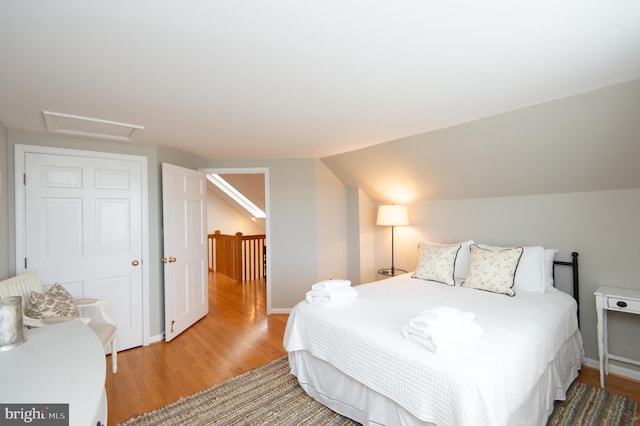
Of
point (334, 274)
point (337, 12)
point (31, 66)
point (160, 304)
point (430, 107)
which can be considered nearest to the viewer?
point (337, 12)

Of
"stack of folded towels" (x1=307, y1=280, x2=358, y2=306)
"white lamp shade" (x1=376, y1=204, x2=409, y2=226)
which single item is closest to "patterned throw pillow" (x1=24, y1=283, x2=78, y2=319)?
"stack of folded towels" (x1=307, y1=280, x2=358, y2=306)

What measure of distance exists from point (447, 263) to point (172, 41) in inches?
113

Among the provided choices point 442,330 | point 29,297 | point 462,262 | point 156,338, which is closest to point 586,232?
point 462,262

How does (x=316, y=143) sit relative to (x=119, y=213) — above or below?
above

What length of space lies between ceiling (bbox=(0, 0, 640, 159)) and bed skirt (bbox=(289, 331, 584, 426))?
1.77m

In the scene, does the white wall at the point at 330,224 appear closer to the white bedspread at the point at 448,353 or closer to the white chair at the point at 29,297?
the white bedspread at the point at 448,353

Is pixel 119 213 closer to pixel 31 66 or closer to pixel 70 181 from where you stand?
pixel 70 181

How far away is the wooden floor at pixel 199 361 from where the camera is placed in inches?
93.3

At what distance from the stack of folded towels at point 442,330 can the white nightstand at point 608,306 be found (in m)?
1.37

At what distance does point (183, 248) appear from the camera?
3.66 m

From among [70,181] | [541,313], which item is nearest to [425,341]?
[541,313]

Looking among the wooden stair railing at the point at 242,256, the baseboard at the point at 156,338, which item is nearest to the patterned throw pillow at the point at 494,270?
the baseboard at the point at 156,338

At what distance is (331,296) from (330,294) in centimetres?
2

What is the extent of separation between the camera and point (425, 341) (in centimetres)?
167
